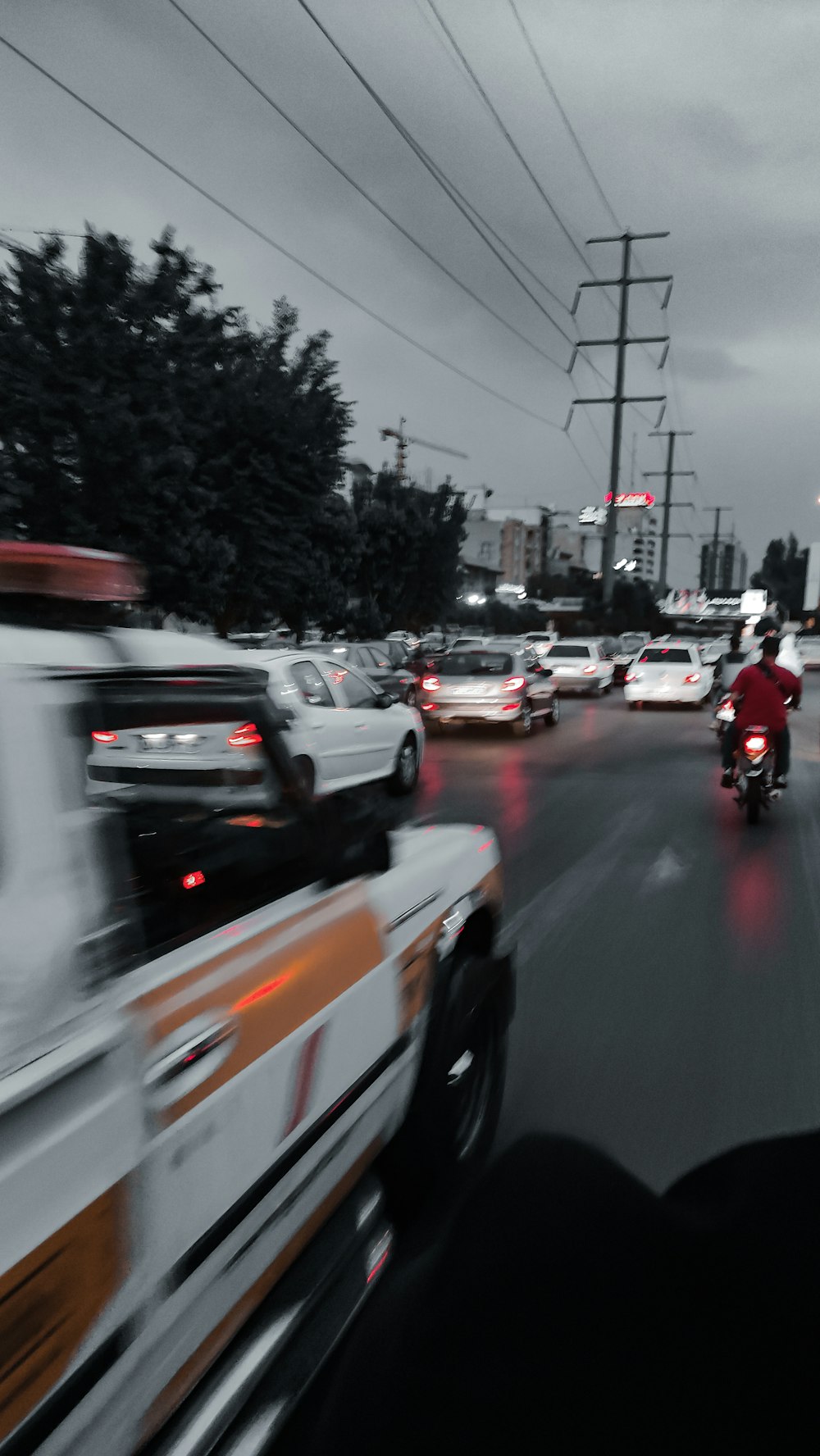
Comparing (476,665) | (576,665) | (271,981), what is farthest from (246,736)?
(576,665)

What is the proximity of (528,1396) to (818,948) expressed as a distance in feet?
13.4

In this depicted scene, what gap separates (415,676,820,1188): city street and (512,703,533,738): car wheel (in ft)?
18.5

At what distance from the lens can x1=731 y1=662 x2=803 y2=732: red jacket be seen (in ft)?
32.1

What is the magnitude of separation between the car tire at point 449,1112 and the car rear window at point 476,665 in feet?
49.0

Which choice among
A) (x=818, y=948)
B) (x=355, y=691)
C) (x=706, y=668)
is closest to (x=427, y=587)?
(x=706, y=668)

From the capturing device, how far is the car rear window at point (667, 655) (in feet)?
86.2

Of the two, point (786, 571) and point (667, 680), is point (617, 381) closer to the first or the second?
point (667, 680)

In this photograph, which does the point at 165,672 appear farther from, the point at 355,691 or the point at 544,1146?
the point at 355,691

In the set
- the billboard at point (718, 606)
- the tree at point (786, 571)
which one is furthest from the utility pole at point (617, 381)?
the tree at point (786, 571)

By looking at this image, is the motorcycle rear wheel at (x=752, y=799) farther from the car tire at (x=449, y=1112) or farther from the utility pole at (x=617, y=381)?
the utility pole at (x=617, y=381)

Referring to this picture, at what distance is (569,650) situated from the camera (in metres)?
30.6

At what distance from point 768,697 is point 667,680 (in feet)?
52.0

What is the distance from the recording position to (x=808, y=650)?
172 feet

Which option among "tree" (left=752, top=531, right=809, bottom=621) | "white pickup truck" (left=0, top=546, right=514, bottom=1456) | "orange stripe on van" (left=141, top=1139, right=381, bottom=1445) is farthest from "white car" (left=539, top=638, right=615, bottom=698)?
"tree" (left=752, top=531, right=809, bottom=621)
